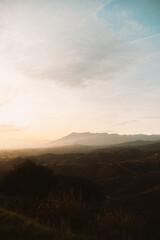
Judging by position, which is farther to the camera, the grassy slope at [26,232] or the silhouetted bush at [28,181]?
the silhouetted bush at [28,181]

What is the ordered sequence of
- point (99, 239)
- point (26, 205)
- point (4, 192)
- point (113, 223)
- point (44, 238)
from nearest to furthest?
point (44, 238) < point (99, 239) < point (113, 223) < point (26, 205) < point (4, 192)

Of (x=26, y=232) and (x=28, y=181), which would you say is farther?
(x=28, y=181)

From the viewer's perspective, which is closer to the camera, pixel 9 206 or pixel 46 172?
pixel 9 206

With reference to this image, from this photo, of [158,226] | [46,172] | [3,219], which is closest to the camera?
[3,219]

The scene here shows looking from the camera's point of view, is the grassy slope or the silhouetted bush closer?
the grassy slope

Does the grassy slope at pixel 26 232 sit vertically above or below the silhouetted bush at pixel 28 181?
above

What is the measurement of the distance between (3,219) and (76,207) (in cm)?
226

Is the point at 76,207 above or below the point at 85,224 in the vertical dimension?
above

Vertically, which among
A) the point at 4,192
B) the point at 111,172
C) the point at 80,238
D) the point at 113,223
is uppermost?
the point at 80,238

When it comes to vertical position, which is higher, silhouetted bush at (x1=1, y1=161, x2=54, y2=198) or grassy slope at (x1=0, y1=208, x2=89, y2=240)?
grassy slope at (x1=0, y1=208, x2=89, y2=240)

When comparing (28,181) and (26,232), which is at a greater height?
(26,232)

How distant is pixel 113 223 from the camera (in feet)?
16.9

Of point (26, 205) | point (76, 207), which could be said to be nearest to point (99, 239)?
point (76, 207)

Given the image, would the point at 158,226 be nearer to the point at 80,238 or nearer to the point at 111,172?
the point at 80,238
